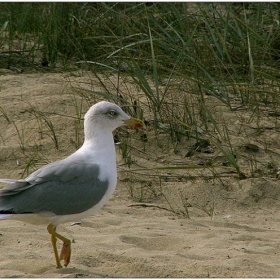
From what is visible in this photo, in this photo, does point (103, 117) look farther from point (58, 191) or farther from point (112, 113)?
point (58, 191)

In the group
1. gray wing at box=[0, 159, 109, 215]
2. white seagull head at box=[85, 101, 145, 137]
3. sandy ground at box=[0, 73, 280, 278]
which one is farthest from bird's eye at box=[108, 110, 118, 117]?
sandy ground at box=[0, 73, 280, 278]

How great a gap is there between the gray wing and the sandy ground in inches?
11.8

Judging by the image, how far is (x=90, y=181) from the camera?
4453 millimetres

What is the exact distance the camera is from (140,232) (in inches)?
195

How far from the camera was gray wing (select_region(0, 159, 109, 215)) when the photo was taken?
4.32 m

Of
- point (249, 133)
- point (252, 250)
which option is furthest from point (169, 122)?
point (252, 250)

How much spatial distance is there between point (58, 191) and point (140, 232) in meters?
0.80

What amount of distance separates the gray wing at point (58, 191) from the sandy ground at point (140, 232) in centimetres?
30

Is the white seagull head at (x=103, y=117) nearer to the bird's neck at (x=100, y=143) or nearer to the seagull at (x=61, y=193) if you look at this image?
the bird's neck at (x=100, y=143)

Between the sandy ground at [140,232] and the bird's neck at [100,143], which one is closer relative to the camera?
the sandy ground at [140,232]

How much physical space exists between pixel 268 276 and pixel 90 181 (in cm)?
119

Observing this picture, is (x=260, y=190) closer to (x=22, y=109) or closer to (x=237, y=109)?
(x=237, y=109)

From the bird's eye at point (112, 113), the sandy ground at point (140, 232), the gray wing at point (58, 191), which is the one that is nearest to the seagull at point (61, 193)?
the gray wing at point (58, 191)

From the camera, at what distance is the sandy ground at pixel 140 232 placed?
418cm
